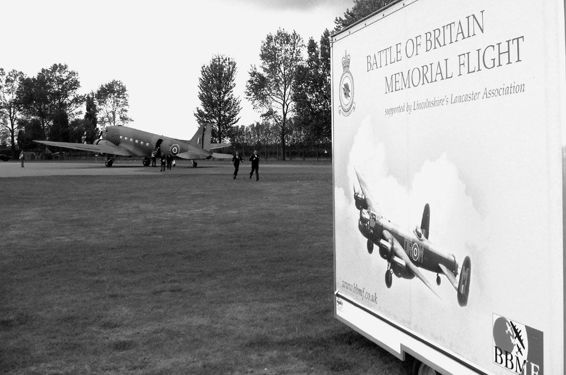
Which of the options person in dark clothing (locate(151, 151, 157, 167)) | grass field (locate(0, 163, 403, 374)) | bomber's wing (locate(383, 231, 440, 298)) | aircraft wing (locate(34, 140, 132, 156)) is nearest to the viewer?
bomber's wing (locate(383, 231, 440, 298))

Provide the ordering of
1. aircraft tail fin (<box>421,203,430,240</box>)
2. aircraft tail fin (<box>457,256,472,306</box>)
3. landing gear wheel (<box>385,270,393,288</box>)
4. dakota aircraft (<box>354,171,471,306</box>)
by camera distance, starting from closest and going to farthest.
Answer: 1. aircraft tail fin (<box>457,256,472,306</box>)
2. dakota aircraft (<box>354,171,471,306</box>)
3. aircraft tail fin (<box>421,203,430,240</box>)
4. landing gear wheel (<box>385,270,393,288</box>)

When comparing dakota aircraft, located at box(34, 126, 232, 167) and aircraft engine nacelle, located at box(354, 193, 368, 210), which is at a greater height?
dakota aircraft, located at box(34, 126, 232, 167)

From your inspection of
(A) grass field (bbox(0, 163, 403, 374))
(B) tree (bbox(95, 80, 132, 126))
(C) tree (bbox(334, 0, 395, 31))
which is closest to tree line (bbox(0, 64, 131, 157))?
(B) tree (bbox(95, 80, 132, 126))

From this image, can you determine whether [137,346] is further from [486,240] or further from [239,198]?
[239,198]

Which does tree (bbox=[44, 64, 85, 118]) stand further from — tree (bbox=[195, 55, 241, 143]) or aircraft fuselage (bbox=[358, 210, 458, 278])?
aircraft fuselage (bbox=[358, 210, 458, 278])

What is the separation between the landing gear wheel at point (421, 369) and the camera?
439 centimetres

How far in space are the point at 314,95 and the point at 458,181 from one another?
242 feet

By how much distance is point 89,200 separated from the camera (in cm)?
2088

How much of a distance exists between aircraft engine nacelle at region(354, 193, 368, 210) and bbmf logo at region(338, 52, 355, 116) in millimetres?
813

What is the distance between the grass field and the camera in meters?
5.49

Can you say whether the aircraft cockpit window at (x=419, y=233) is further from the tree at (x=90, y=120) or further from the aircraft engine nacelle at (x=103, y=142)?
the tree at (x=90, y=120)

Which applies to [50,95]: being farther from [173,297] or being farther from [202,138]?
[173,297]

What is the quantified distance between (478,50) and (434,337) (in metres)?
2.04

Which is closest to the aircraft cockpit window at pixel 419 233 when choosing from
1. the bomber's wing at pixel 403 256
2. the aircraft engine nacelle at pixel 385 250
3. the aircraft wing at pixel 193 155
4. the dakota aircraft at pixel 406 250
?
the dakota aircraft at pixel 406 250
